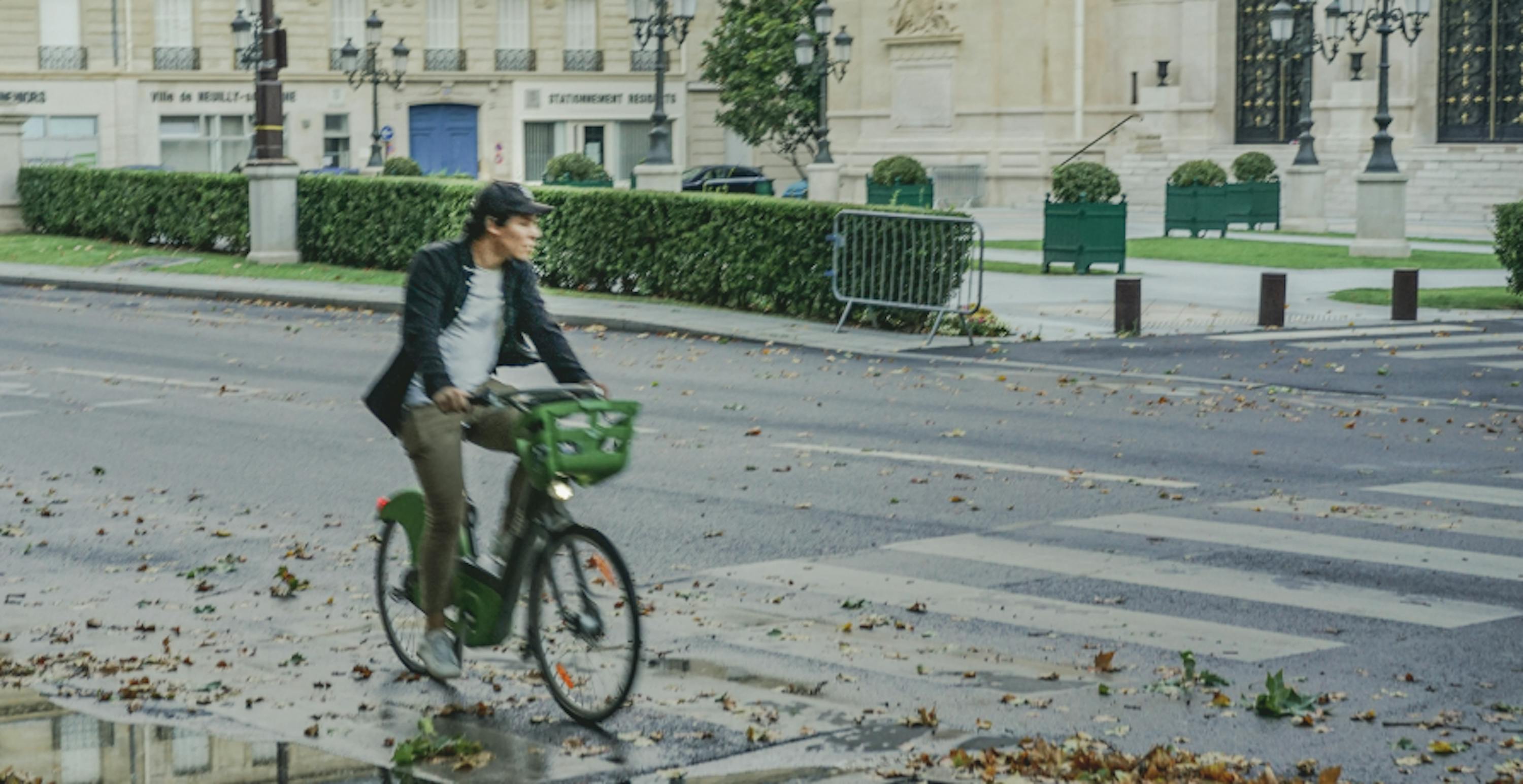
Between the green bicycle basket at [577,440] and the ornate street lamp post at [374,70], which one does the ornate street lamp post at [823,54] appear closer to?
the ornate street lamp post at [374,70]

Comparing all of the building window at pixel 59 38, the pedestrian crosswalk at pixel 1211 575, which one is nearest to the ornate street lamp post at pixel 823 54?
the building window at pixel 59 38

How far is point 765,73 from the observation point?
5894cm

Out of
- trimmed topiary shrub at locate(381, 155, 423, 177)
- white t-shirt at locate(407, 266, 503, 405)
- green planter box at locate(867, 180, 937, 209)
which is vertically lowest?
white t-shirt at locate(407, 266, 503, 405)

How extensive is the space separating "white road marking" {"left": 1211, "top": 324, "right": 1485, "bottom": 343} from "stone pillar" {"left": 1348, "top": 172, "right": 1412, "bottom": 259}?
961 centimetres

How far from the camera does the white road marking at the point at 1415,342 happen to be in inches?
778

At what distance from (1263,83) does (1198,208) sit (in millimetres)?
15458

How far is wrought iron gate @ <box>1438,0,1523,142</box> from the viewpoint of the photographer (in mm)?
46000

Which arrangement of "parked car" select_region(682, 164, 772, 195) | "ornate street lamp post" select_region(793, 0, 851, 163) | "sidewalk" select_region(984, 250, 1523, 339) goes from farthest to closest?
"parked car" select_region(682, 164, 772, 195) → "ornate street lamp post" select_region(793, 0, 851, 163) → "sidewalk" select_region(984, 250, 1523, 339)

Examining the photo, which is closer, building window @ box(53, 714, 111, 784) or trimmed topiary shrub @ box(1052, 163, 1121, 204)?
building window @ box(53, 714, 111, 784)

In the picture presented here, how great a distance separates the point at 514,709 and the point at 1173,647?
245 cm

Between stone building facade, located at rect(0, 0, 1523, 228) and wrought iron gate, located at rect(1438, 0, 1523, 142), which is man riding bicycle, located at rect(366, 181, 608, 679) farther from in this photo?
wrought iron gate, located at rect(1438, 0, 1523, 142)

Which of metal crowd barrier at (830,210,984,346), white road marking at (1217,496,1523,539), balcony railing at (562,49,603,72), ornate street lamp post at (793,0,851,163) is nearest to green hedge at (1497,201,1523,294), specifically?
metal crowd barrier at (830,210,984,346)

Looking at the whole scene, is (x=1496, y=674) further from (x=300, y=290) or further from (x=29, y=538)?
(x=300, y=290)

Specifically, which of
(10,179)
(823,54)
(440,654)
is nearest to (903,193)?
(823,54)
